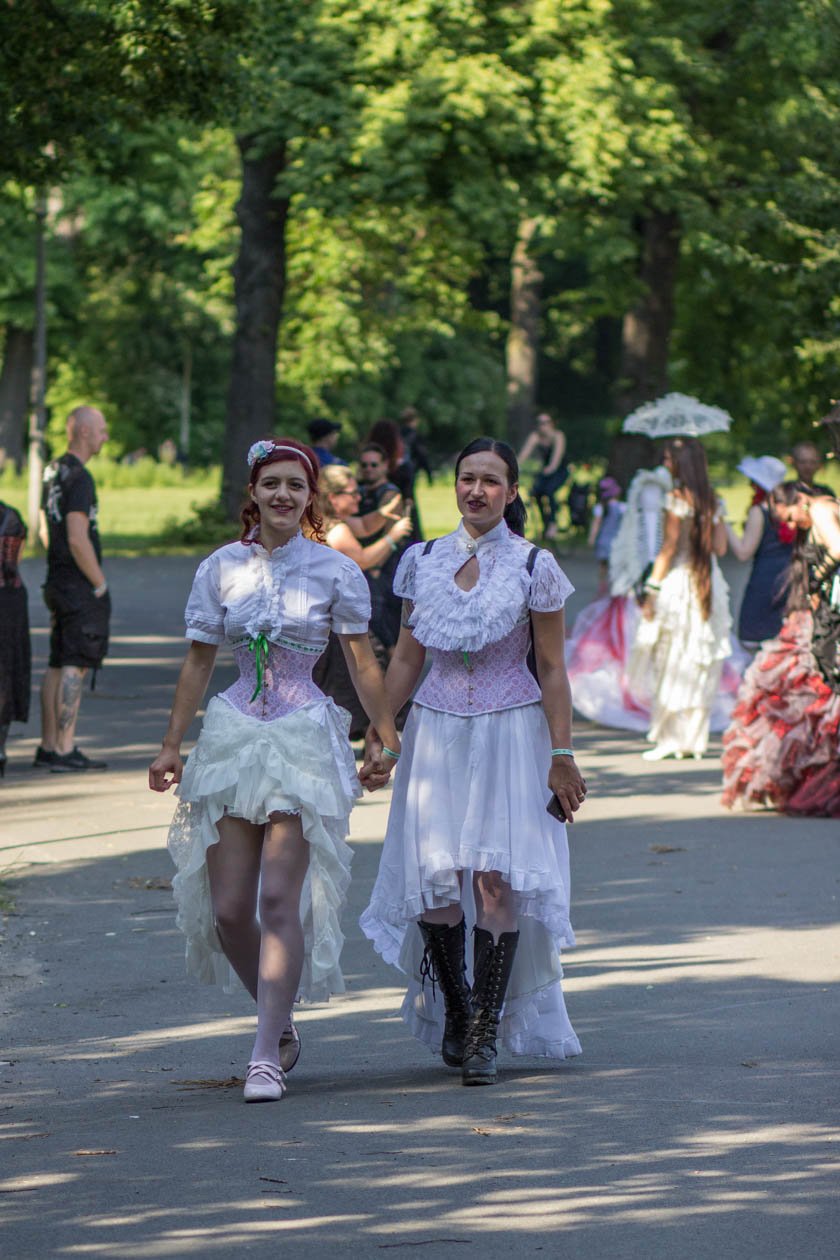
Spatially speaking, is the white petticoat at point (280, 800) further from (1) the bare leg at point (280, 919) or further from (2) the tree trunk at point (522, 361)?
(2) the tree trunk at point (522, 361)

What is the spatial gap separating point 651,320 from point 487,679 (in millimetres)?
26302

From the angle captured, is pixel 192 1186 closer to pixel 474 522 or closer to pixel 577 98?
pixel 474 522

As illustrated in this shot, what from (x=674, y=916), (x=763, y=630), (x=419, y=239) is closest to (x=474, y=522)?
Answer: (x=674, y=916)

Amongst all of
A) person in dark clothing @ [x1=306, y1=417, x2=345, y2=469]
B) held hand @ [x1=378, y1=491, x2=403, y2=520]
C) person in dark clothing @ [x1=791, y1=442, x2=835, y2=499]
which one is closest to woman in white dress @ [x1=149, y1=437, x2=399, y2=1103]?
held hand @ [x1=378, y1=491, x2=403, y2=520]

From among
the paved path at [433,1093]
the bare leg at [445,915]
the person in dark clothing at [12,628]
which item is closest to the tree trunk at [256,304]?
the person in dark clothing at [12,628]

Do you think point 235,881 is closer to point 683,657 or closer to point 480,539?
point 480,539

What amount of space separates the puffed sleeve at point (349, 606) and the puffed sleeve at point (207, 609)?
1.06 ft

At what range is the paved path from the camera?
4.71 metres

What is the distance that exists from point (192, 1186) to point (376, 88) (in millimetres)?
22609

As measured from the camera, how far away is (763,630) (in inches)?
564

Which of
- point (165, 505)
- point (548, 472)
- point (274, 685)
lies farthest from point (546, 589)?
point (165, 505)

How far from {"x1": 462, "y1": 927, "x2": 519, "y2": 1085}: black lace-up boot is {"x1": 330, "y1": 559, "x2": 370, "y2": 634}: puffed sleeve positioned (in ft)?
3.02

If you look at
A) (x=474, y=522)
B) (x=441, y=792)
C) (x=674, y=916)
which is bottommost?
(x=674, y=916)

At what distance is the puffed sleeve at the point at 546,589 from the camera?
6.39 metres
